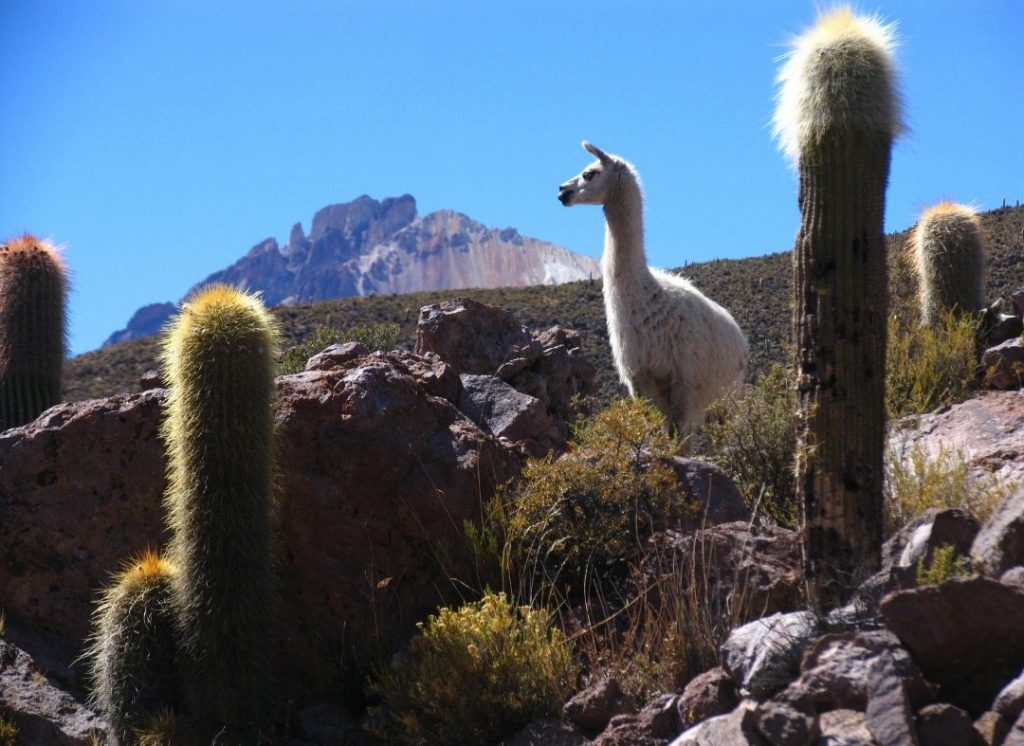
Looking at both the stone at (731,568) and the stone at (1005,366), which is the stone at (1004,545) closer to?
the stone at (731,568)

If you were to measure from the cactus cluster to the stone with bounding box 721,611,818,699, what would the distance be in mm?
2572

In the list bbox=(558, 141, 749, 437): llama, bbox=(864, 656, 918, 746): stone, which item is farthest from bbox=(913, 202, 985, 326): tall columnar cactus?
bbox=(864, 656, 918, 746): stone

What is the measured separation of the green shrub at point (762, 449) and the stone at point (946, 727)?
3531 mm

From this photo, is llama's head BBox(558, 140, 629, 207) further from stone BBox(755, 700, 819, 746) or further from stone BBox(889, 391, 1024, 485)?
stone BBox(755, 700, 819, 746)

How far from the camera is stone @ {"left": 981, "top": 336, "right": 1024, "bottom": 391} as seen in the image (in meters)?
10.1

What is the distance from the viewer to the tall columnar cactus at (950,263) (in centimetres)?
1164

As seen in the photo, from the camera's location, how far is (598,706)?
17.5 feet

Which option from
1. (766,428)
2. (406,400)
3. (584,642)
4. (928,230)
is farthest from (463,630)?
(928,230)

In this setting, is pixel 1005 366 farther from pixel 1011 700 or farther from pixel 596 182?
pixel 1011 700

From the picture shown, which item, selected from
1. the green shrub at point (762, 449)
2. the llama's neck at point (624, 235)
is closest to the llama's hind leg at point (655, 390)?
the llama's neck at point (624, 235)

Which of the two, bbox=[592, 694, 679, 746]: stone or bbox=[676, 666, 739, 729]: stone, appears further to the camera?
bbox=[592, 694, 679, 746]: stone

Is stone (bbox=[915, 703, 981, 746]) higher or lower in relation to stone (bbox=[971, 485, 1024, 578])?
lower

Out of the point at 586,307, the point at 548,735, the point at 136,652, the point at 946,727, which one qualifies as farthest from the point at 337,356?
the point at 586,307

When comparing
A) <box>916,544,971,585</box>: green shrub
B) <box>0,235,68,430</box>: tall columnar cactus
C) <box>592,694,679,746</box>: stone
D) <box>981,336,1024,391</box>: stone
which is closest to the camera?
<box>916,544,971,585</box>: green shrub
